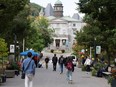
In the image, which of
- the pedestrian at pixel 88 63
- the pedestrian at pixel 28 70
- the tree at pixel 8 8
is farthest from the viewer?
the pedestrian at pixel 88 63

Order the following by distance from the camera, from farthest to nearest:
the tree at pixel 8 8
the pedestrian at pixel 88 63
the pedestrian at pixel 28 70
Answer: the pedestrian at pixel 88 63, the tree at pixel 8 8, the pedestrian at pixel 28 70

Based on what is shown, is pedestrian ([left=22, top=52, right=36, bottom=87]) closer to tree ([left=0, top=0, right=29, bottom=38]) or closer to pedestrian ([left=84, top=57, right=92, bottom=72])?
tree ([left=0, top=0, right=29, bottom=38])

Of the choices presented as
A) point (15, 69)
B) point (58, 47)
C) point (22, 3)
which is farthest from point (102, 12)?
point (58, 47)

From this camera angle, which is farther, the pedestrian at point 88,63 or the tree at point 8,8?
the pedestrian at point 88,63

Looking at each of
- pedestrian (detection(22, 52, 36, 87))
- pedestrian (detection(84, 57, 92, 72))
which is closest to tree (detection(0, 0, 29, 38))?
pedestrian (detection(22, 52, 36, 87))

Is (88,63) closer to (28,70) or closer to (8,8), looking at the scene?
(8,8)

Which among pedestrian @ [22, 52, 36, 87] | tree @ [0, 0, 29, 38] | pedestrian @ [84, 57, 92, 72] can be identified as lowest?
pedestrian @ [84, 57, 92, 72]

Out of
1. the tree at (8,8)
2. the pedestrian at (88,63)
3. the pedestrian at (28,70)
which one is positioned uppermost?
the tree at (8,8)

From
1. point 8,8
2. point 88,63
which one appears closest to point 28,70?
point 8,8

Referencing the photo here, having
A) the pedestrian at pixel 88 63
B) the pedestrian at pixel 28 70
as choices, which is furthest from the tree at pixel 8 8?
the pedestrian at pixel 88 63

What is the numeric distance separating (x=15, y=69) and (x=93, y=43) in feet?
59.3

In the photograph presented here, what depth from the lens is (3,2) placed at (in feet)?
92.1

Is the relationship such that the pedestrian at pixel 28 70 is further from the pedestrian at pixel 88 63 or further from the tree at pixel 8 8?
the pedestrian at pixel 88 63

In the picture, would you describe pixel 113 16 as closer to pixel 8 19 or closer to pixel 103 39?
pixel 8 19
